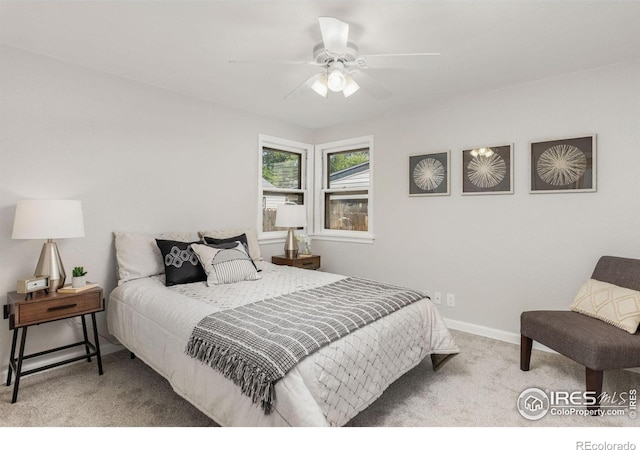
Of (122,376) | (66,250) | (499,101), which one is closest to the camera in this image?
(122,376)

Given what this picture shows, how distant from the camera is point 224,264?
2824 mm

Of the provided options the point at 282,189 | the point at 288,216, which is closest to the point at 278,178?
the point at 282,189

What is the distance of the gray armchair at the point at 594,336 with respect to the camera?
2.01 meters

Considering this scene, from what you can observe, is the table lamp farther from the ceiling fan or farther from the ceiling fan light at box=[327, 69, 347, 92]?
the ceiling fan light at box=[327, 69, 347, 92]

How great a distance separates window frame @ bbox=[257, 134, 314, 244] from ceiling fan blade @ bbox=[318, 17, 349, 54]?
86.5 inches

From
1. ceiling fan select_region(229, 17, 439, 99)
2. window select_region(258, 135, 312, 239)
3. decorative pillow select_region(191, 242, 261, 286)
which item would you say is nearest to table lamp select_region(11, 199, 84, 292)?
decorative pillow select_region(191, 242, 261, 286)

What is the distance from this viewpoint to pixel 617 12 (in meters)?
1.96

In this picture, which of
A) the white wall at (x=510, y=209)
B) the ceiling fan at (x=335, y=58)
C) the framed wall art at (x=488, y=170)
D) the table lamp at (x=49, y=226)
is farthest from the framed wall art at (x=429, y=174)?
the table lamp at (x=49, y=226)

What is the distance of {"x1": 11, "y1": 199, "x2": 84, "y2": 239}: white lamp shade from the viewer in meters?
2.22

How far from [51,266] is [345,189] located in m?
3.19

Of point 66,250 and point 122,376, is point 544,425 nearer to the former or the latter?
point 122,376

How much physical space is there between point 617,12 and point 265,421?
2942 mm
